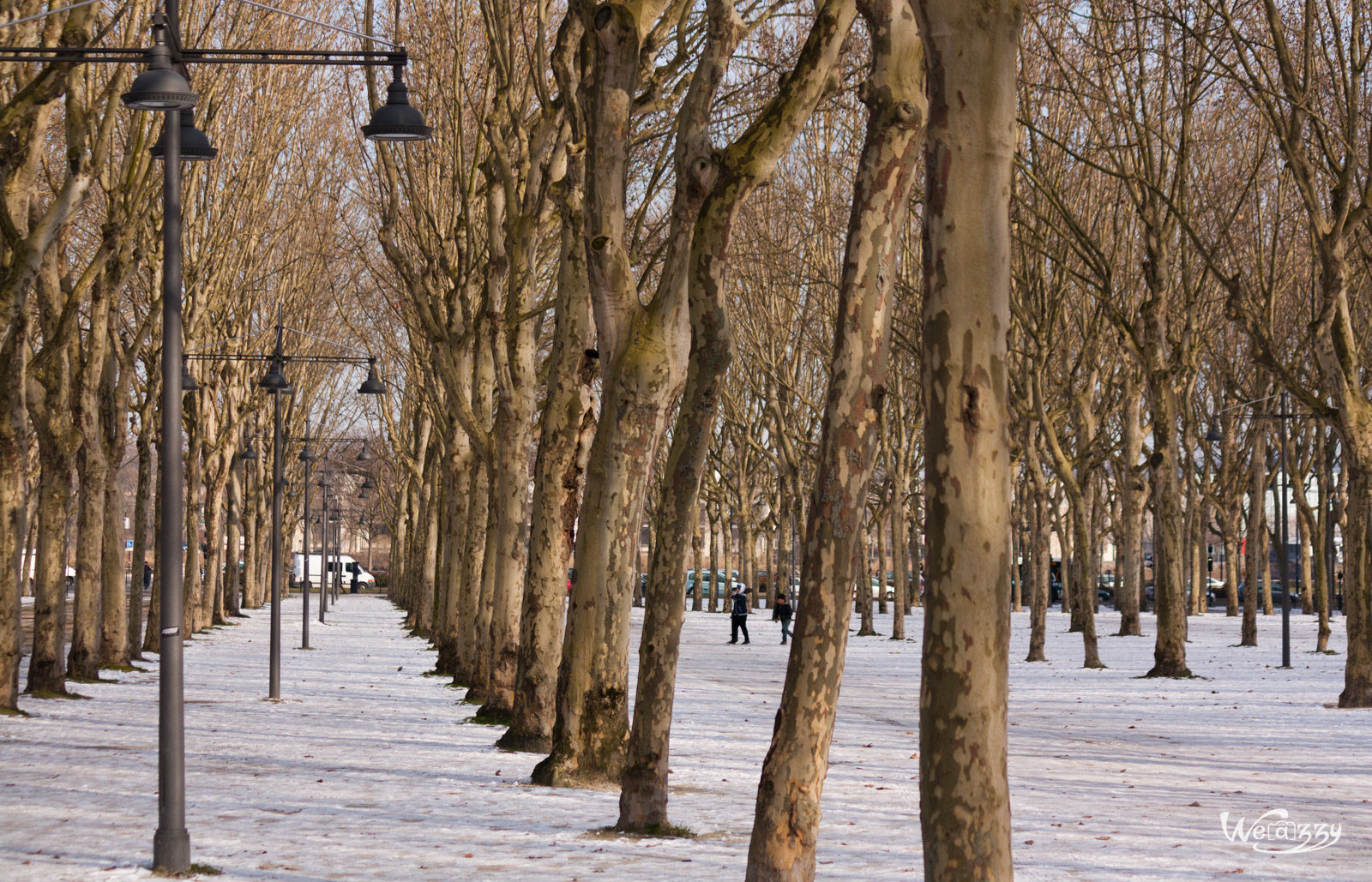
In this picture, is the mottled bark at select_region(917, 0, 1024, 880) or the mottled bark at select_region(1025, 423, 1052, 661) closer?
the mottled bark at select_region(917, 0, 1024, 880)

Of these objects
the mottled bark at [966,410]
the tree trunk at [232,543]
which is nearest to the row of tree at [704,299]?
the mottled bark at [966,410]

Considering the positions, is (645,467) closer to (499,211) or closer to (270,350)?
(499,211)

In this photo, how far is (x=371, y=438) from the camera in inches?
2325

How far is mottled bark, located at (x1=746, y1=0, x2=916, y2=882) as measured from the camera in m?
7.25

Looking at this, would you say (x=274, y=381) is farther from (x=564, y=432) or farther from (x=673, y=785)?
(x=673, y=785)

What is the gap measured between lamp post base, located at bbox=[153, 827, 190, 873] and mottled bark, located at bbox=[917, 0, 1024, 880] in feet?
17.0

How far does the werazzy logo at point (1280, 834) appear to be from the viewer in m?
9.55

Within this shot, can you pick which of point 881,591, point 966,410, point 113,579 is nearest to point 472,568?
point 113,579

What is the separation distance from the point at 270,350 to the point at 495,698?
23033 millimetres

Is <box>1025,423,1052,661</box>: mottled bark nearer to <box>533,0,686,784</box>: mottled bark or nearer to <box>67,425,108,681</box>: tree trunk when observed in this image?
<box>67,425,108,681</box>: tree trunk

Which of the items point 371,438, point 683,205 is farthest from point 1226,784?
point 371,438

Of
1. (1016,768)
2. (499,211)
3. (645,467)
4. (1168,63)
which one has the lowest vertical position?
(1016,768)

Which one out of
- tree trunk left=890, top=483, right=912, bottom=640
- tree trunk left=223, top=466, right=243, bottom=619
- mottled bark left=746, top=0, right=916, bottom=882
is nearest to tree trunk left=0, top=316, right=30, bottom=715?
mottled bark left=746, top=0, right=916, bottom=882

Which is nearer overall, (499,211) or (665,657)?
(665,657)
